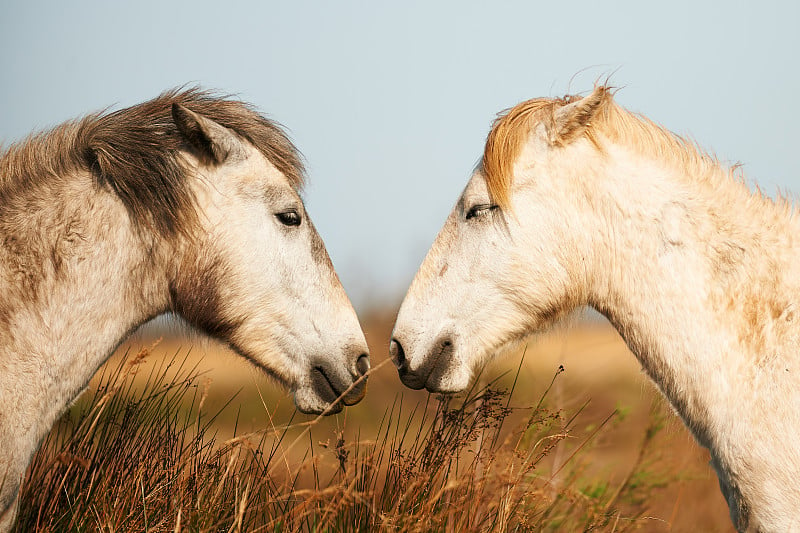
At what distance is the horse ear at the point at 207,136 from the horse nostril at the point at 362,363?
4.10ft

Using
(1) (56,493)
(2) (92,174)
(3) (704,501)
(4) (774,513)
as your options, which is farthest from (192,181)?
(3) (704,501)

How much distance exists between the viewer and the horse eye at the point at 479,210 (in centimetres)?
379

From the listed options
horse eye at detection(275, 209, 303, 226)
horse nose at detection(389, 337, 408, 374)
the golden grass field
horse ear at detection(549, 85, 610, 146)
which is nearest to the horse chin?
the golden grass field

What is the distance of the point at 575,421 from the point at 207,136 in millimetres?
6709

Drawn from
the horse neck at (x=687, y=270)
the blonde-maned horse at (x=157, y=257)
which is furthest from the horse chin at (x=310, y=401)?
the horse neck at (x=687, y=270)

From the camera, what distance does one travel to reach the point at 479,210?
383cm

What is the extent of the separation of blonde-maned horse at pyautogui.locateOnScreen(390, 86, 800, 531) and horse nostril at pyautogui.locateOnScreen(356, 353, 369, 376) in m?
0.18

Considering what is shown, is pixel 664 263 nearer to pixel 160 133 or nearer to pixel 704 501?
pixel 160 133

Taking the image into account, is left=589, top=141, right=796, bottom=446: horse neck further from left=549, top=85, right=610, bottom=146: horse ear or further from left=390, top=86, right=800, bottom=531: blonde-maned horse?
left=549, top=85, right=610, bottom=146: horse ear

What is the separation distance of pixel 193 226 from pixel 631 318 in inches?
87.3

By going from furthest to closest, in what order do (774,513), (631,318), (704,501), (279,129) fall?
(704,501), (279,129), (631,318), (774,513)

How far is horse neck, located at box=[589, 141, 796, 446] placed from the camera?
3299mm

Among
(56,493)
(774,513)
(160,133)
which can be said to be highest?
(160,133)

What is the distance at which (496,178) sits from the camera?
12.1 ft
